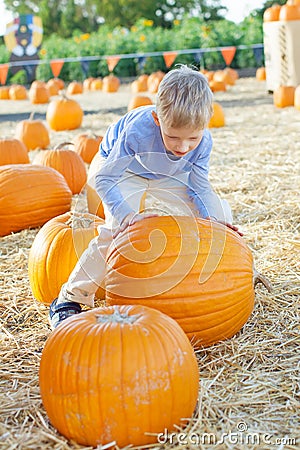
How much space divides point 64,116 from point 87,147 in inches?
136

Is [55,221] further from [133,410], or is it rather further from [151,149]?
[133,410]

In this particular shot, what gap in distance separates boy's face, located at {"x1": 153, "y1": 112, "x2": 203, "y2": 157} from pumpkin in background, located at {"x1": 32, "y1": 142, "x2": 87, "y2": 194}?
3.13m

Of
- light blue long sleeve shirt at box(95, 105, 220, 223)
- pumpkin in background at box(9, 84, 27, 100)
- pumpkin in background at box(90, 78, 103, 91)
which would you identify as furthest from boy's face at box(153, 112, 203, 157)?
pumpkin in background at box(90, 78, 103, 91)

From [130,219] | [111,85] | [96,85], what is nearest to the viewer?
[130,219]

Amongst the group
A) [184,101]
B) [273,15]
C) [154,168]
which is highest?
[273,15]

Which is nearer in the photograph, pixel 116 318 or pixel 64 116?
pixel 116 318

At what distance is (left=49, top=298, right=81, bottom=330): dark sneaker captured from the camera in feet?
10.2

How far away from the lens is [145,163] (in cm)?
340

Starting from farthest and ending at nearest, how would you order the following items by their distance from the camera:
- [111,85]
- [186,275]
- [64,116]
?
[111,85]
[64,116]
[186,275]

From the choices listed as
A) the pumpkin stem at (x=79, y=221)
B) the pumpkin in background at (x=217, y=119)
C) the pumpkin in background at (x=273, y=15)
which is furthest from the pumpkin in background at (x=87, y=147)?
the pumpkin in background at (x=273, y=15)

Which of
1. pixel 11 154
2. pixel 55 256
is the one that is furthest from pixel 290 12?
pixel 55 256

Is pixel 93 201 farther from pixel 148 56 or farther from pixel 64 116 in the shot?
pixel 148 56

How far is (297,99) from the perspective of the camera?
1031cm

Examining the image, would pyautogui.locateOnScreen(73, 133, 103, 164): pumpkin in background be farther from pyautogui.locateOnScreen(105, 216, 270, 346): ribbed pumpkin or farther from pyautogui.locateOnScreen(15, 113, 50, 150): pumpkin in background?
pyautogui.locateOnScreen(105, 216, 270, 346): ribbed pumpkin
